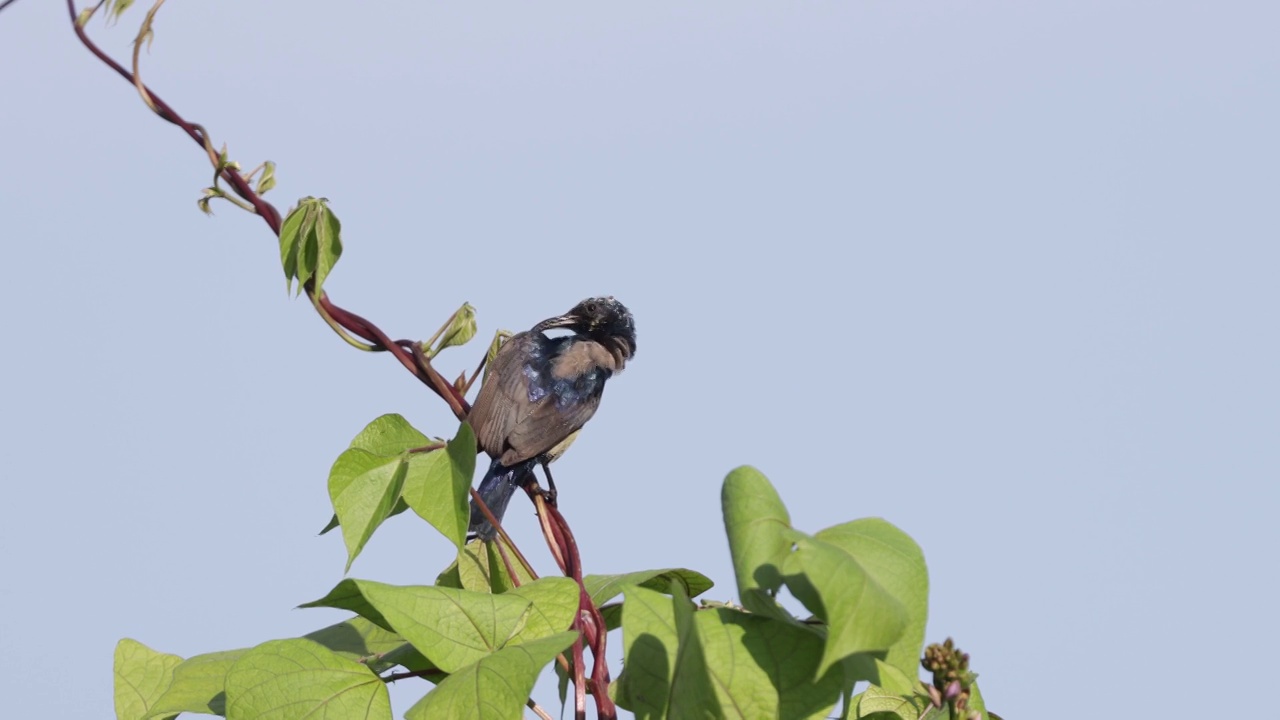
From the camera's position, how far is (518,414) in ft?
16.7

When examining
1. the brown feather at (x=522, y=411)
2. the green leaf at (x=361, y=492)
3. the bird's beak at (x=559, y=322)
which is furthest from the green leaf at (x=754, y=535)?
the bird's beak at (x=559, y=322)

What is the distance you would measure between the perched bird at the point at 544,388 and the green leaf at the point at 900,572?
2.94 metres

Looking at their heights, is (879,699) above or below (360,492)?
below

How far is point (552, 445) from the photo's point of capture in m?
5.05

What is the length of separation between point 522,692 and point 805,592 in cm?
42

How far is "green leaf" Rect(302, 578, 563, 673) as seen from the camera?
1779 mm

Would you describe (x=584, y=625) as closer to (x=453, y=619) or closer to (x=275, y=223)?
(x=453, y=619)

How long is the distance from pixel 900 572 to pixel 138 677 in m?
1.58

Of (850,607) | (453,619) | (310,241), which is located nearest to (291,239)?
(310,241)

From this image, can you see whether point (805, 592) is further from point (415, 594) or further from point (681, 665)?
point (415, 594)

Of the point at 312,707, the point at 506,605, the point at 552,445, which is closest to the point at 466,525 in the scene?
the point at 506,605

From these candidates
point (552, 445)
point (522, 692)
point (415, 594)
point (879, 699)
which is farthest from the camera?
point (552, 445)

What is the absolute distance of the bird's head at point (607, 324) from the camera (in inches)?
216

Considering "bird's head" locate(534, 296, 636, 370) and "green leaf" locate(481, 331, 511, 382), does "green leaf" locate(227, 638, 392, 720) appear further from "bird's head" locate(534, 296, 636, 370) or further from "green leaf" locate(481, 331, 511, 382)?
"bird's head" locate(534, 296, 636, 370)
